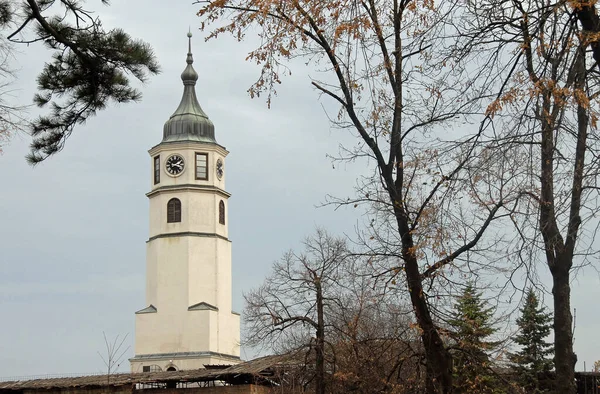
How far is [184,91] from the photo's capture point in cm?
7138

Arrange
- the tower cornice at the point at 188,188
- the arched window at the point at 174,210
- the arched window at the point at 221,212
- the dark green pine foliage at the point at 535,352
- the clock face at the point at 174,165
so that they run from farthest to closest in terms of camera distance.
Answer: the arched window at the point at 221,212, the clock face at the point at 174,165, the arched window at the point at 174,210, the tower cornice at the point at 188,188, the dark green pine foliage at the point at 535,352

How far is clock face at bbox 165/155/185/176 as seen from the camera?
67.3 m

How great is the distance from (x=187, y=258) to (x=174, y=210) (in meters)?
3.30

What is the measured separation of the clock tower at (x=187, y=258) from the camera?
64.4 metres

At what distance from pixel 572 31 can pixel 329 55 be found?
16.5 feet

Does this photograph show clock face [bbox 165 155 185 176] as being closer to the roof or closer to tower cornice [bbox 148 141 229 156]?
tower cornice [bbox 148 141 229 156]

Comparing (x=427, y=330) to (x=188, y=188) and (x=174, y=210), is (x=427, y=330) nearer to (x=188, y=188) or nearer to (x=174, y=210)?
(x=188, y=188)

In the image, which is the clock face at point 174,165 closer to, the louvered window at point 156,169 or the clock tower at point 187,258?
the clock tower at point 187,258

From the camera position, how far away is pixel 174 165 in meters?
67.4

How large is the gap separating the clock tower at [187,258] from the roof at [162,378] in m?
19.1

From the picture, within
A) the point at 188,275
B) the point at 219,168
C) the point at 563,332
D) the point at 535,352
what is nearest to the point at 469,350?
the point at 563,332

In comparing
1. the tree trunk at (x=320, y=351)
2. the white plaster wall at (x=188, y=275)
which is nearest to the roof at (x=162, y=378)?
the tree trunk at (x=320, y=351)

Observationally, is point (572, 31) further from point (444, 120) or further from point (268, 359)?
point (268, 359)

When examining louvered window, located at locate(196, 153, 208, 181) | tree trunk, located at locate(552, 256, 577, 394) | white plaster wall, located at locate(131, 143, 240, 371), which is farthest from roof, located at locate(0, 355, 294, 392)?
louvered window, located at locate(196, 153, 208, 181)
